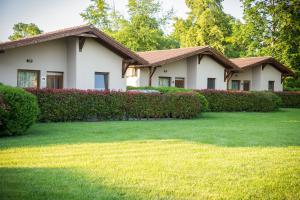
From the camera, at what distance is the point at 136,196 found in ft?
16.4

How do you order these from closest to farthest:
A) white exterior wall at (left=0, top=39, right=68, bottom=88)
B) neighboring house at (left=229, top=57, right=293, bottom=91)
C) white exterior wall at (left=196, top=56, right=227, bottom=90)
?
1. white exterior wall at (left=0, top=39, right=68, bottom=88)
2. white exterior wall at (left=196, top=56, right=227, bottom=90)
3. neighboring house at (left=229, top=57, right=293, bottom=91)

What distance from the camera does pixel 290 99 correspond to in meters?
34.5

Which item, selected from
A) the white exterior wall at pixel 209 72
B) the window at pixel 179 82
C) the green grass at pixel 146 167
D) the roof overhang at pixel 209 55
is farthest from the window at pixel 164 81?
the green grass at pixel 146 167

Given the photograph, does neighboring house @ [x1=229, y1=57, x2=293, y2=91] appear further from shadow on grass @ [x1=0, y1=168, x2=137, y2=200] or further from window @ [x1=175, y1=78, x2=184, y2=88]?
shadow on grass @ [x1=0, y1=168, x2=137, y2=200]

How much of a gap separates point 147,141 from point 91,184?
451cm

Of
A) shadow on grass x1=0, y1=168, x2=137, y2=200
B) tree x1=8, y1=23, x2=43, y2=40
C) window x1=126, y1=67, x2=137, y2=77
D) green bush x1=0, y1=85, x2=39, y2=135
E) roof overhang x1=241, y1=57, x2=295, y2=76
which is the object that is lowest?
shadow on grass x1=0, y1=168, x2=137, y2=200

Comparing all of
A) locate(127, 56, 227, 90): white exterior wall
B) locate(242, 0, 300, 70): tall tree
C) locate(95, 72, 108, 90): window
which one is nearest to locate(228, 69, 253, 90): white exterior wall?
locate(127, 56, 227, 90): white exterior wall

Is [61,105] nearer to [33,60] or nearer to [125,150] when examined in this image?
[33,60]

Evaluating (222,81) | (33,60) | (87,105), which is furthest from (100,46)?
(222,81)

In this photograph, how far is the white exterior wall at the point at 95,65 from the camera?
20.4 meters

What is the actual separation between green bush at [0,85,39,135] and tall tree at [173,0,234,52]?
1674 inches

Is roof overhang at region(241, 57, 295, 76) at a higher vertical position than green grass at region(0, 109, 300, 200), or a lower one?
higher

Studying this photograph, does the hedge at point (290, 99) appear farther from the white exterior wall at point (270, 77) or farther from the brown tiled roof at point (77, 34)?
the brown tiled roof at point (77, 34)

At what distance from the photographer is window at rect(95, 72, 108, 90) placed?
21500 millimetres
